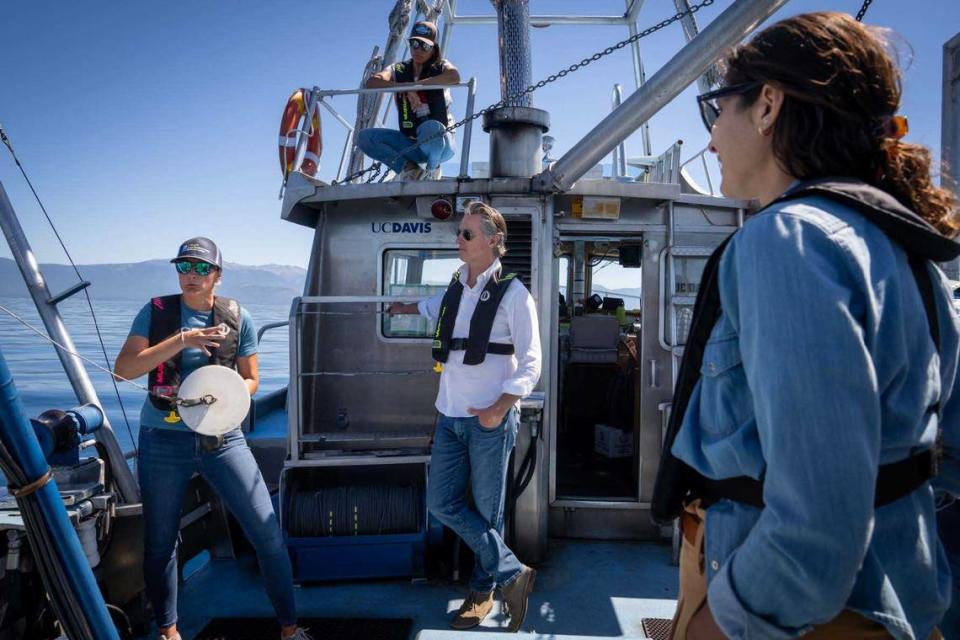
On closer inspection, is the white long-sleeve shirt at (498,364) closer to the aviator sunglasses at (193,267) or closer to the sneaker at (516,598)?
the sneaker at (516,598)

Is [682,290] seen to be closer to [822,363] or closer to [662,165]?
[662,165]

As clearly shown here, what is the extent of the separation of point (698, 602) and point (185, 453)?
2549 millimetres

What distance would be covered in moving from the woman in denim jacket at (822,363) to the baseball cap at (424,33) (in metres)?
4.40

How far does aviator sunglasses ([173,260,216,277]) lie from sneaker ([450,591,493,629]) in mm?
2196

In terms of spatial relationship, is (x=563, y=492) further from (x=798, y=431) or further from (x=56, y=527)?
(x=798, y=431)

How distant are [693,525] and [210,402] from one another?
6.74 ft

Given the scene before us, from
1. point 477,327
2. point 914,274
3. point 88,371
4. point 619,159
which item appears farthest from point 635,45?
point 88,371

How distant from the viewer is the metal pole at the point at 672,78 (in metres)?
2.75

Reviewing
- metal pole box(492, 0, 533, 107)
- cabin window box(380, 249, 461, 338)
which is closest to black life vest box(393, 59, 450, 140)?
metal pole box(492, 0, 533, 107)

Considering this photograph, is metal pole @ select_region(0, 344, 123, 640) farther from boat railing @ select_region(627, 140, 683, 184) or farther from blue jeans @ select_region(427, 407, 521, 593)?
boat railing @ select_region(627, 140, 683, 184)

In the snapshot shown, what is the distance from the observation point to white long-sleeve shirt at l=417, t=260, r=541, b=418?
3.18 meters

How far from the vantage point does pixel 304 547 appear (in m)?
3.95

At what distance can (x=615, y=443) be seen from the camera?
652 cm

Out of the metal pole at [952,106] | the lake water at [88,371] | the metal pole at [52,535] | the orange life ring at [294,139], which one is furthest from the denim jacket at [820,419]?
the lake water at [88,371]
